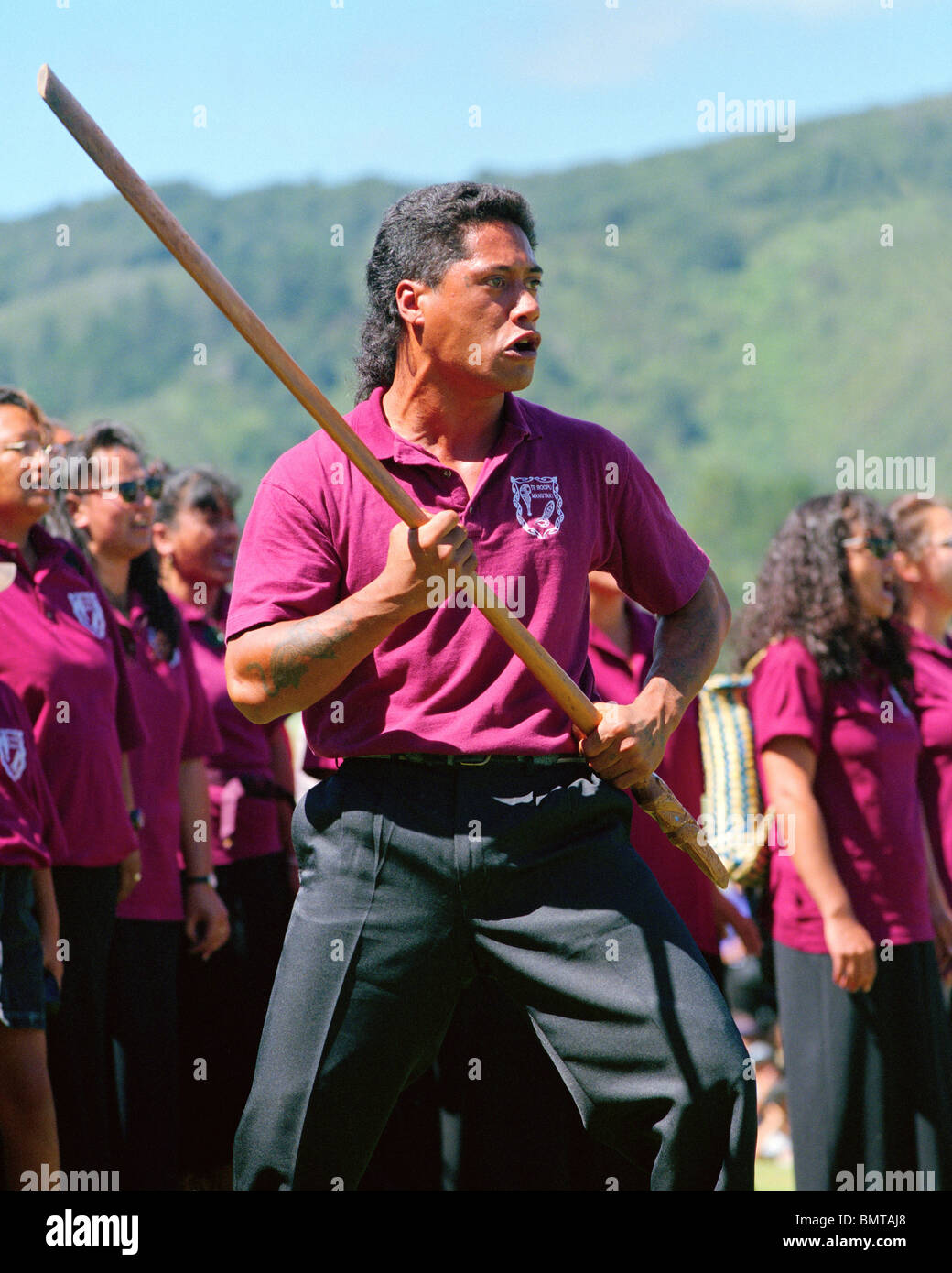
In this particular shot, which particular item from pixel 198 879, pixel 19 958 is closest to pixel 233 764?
pixel 198 879

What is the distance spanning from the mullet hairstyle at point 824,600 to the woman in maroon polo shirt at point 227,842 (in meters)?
1.82

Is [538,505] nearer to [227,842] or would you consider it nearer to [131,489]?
[131,489]

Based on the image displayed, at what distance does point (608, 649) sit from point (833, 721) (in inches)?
29.8

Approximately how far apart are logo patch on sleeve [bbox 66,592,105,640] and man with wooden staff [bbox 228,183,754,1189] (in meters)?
1.64

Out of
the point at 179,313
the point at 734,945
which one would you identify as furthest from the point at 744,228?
the point at 734,945

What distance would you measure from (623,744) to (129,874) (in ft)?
7.08

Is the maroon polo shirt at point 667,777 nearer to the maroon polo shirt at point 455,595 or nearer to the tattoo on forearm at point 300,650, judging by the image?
the maroon polo shirt at point 455,595

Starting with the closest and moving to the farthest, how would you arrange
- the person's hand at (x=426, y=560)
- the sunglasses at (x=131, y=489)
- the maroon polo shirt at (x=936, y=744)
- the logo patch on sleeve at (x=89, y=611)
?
1. the person's hand at (x=426, y=560)
2. the logo patch on sleeve at (x=89, y=611)
3. the sunglasses at (x=131, y=489)
4. the maroon polo shirt at (x=936, y=744)

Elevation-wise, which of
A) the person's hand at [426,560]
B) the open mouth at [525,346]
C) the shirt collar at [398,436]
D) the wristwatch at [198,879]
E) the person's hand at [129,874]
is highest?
the open mouth at [525,346]

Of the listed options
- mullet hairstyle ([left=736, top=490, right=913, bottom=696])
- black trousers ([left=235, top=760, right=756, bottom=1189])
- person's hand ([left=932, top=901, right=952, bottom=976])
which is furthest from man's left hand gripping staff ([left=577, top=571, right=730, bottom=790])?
person's hand ([left=932, top=901, right=952, bottom=976])

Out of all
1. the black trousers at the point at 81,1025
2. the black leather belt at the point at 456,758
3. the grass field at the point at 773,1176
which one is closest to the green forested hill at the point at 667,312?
the grass field at the point at 773,1176

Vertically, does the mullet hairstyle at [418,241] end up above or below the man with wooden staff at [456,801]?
above

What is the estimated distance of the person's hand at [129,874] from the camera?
476cm

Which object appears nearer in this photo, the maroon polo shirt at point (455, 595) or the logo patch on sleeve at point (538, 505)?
the maroon polo shirt at point (455, 595)
